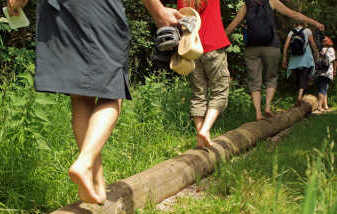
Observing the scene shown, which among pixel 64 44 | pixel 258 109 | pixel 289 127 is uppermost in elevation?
pixel 64 44

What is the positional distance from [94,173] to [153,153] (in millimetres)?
1681

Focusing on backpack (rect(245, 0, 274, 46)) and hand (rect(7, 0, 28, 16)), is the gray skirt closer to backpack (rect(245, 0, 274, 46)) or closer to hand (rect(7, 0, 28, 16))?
hand (rect(7, 0, 28, 16))

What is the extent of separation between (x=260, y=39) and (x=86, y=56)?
14.9 ft

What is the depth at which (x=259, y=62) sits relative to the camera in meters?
6.64

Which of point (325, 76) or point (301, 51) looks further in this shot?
point (325, 76)

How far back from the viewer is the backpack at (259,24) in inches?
250

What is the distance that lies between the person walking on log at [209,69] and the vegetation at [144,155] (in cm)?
44

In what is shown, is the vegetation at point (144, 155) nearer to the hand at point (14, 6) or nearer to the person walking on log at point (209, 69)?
the person walking on log at point (209, 69)

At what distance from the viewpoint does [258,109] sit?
645cm

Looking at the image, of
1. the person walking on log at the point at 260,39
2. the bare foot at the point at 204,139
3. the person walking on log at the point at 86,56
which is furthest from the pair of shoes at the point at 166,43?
the person walking on log at the point at 260,39

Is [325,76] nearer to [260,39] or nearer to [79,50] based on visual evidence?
Result: [260,39]

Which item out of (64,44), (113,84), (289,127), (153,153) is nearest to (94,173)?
(113,84)

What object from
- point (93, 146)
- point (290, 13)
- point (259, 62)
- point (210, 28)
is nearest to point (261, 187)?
point (93, 146)

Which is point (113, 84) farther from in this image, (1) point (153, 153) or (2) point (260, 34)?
(2) point (260, 34)
